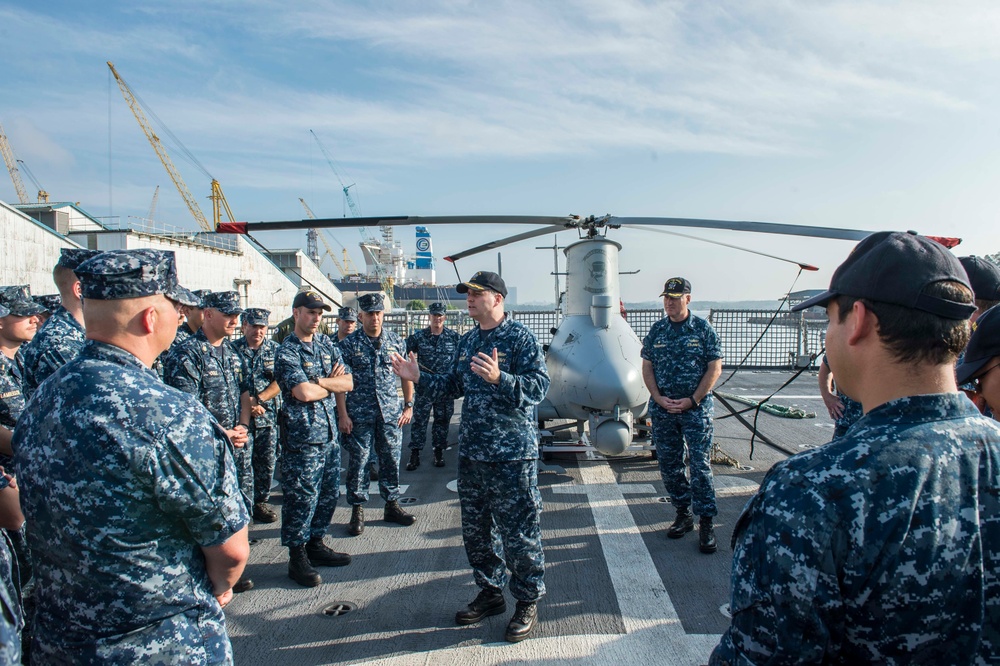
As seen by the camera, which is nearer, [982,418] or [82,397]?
[982,418]

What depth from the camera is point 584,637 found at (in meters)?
3.09

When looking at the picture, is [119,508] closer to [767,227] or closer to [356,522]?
[356,522]

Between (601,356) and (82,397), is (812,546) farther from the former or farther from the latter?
(601,356)

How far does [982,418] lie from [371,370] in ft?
15.3

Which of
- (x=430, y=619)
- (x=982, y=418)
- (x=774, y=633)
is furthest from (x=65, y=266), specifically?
(x=982, y=418)

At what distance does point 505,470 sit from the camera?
10.7 ft

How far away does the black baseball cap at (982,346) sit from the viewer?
1618mm

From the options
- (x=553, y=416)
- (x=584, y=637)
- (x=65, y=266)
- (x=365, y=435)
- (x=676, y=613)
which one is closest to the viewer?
(x=584, y=637)

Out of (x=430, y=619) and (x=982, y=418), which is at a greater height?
(x=982, y=418)

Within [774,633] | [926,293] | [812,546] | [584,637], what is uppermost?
[926,293]

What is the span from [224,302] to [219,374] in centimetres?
58

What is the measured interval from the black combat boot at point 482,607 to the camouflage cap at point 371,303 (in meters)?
2.96

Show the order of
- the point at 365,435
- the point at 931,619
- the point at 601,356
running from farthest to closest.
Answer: the point at 601,356 < the point at 365,435 < the point at 931,619

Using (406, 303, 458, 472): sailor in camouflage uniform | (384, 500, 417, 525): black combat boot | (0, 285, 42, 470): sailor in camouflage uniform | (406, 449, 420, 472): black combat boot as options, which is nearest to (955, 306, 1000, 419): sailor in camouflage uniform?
(384, 500, 417, 525): black combat boot
